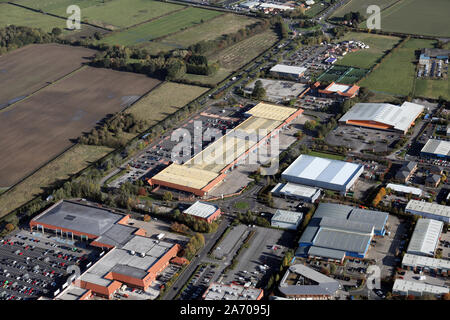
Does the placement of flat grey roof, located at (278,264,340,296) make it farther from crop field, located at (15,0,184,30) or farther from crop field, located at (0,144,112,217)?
crop field, located at (15,0,184,30)

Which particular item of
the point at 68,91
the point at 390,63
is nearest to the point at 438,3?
the point at 390,63

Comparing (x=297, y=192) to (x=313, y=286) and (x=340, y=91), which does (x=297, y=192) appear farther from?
(x=340, y=91)

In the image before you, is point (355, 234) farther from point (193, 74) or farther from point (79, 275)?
point (193, 74)

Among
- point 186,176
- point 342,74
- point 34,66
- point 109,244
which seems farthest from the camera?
point 34,66

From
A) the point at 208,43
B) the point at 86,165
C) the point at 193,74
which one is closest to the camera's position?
the point at 86,165

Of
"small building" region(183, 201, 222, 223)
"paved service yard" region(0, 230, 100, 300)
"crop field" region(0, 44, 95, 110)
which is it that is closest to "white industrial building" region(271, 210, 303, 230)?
"small building" region(183, 201, 222, 223)

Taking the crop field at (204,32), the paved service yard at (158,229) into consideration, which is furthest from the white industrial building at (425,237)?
the crop field at (204,32)

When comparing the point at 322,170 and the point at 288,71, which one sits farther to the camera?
the point at 288,71

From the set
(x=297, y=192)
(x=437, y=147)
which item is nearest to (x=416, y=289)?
(x=297, y=192)
